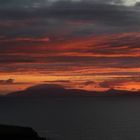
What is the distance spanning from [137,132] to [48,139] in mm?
40630

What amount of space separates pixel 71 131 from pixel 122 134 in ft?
70.2

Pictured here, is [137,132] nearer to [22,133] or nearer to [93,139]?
[93,139]

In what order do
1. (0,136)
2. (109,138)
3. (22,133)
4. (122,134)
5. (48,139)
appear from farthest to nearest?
1. (122,134)
2. (109,138)
3. (48,139)
4. (22,133)
5. (0,136)

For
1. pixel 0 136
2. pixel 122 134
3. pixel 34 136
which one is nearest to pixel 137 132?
pixel 122 134

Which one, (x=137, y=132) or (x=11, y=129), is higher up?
(x=137, y=132)

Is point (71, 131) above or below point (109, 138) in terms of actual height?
above

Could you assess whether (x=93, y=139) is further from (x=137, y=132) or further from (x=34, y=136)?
(x=34, y=136)

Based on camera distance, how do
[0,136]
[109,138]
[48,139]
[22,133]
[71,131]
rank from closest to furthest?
1. [0,136]
2. [22,133]
3. [48,139]
4. [109,138]
5. [71,131]

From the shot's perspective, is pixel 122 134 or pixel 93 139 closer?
pixel 93 139

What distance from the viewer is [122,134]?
154 meters

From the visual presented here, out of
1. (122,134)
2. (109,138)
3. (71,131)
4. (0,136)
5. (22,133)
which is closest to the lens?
(0,136)

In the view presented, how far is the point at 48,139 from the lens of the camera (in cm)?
13362

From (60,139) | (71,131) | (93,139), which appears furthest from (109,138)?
(71,131)

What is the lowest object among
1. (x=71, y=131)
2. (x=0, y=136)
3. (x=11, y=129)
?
(x=0, y=136)
